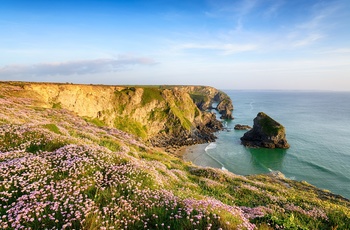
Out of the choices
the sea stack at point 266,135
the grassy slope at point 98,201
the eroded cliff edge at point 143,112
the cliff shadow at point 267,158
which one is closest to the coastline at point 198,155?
the eroded cliff edge at point 143,112

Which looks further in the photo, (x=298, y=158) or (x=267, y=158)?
(x=267, y=158)

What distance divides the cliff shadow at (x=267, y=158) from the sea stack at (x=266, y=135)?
15.0 ft

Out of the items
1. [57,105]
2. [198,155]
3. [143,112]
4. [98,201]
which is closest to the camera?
[98,201]

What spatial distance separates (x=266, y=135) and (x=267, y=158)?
20.5m

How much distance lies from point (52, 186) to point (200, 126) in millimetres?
136921

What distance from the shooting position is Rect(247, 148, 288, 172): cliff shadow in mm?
77438

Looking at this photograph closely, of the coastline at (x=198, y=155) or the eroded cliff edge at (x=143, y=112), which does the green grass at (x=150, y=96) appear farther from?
the coastline at (x=198, y=155)

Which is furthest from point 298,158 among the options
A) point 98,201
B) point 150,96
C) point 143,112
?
point 98,201

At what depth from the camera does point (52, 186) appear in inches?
238

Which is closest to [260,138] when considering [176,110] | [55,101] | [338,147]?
[338,147]

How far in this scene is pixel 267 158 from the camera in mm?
86625

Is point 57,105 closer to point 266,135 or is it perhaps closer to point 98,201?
point 98,201

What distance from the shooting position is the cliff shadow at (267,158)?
254 feet

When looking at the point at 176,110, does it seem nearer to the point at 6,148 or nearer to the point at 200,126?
the point at 200,126
